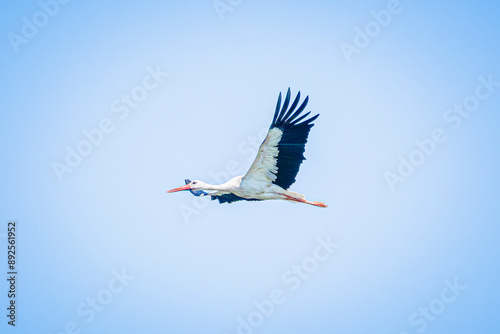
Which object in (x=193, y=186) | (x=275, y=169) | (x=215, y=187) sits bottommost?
(x=275, y=169)

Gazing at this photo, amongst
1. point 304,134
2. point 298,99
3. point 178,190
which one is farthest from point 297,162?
point 178,190

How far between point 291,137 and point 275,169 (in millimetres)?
913

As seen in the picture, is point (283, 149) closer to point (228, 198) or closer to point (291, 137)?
point (291, 137)

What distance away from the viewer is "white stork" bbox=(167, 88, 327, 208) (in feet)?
34.6

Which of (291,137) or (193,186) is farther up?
(193,186)

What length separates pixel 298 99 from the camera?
34.2ft

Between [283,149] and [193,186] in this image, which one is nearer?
[283,149]

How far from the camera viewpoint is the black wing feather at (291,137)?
10500 millimetres

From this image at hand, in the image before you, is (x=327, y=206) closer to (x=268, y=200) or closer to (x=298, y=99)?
(x=268, y=200)

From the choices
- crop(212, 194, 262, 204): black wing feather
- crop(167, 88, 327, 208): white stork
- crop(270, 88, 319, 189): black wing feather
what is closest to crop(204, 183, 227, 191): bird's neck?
crop(167, 88, 327, 208): white stork

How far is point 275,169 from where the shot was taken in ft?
36.7

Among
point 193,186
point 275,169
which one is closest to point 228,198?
point 193,186

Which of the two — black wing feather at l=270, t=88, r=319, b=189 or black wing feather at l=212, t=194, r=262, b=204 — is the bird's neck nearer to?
black wing feather at l=212, t=194, r=262, b=204

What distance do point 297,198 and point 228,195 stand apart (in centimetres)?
171
